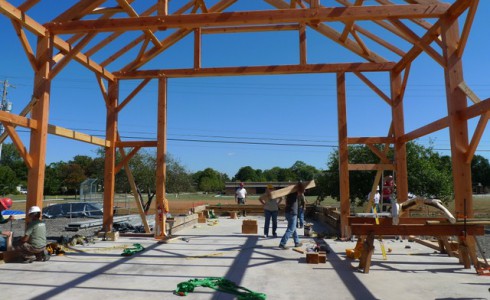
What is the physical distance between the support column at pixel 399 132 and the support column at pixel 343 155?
134 centimetres

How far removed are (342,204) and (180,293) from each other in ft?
21.7

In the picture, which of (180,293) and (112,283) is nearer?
(180,293)

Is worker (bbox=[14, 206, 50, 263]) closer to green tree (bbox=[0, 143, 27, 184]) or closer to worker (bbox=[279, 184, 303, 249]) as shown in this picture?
worker (bbox=[279, 184, 303, 249])

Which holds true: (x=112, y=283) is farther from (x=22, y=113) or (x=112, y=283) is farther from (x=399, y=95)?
(x=399, y=95)

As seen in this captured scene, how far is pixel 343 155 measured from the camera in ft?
34.2

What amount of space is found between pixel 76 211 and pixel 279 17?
16679 millimetres

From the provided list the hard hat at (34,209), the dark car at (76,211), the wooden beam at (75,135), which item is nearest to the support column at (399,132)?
the wooden beam at (75,135)

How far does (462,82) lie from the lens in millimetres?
6945

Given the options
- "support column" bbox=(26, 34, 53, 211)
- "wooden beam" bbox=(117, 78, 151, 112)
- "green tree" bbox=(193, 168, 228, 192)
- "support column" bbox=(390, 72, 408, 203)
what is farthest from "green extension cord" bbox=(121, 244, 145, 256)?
"green tree" bbox=(193, 168, 228, 192)

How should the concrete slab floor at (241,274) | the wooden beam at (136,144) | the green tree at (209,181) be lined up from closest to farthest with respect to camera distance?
the concrete slab floor at (241,274)
the wooden beam at (136,144)
the green tree at (209,181)

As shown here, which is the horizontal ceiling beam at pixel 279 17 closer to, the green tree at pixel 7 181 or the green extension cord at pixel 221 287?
the green extension cord at pixel 221 287

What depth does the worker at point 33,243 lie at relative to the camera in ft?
22.4

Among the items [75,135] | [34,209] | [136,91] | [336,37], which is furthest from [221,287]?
[336,37]

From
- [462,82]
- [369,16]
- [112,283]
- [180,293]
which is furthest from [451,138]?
[112,283]
